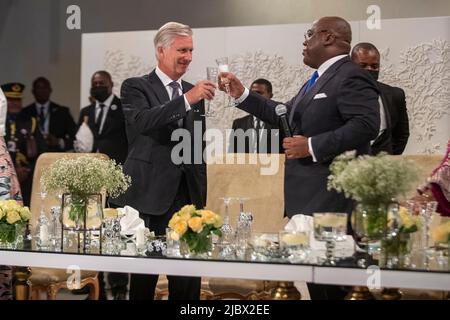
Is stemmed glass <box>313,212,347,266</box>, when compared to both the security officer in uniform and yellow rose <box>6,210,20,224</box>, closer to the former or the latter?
yellow rose <box>6,210,20,224</box>

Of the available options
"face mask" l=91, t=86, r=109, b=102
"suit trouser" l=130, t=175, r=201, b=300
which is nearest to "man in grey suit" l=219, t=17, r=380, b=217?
"suit trouser" l=130, t=175, r=201, b=300

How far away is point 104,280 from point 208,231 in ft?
9.70

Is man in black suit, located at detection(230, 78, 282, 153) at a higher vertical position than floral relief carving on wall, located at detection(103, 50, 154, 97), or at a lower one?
lower

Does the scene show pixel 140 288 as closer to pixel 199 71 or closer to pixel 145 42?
pixel 199 71

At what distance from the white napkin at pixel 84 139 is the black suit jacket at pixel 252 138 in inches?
51.7

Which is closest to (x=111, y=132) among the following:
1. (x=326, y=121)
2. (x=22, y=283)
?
(x=326, y=121)

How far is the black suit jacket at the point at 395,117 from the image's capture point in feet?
16.9

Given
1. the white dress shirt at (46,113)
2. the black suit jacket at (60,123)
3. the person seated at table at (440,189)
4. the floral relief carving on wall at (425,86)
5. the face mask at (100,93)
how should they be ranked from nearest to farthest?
the person seated at table at (440,189) → the floral relief carving on wall at (425,86) → the face mask at (100,93) → the black suit jacket at (60,123) → the white dress shirt at (46,113)

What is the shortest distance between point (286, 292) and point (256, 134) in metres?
2.39

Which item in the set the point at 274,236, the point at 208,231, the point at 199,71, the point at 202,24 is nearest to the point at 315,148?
the point at 274,236

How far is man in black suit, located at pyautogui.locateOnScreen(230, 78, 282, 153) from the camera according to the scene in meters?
5.26

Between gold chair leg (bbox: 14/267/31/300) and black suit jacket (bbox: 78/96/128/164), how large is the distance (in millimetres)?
2359

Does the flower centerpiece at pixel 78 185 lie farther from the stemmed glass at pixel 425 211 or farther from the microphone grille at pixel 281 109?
the stemmed glass at pixel 425 211

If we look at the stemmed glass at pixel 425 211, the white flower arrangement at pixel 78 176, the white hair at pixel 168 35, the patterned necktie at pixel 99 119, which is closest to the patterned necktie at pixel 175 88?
the white hair at pixel 168 35
